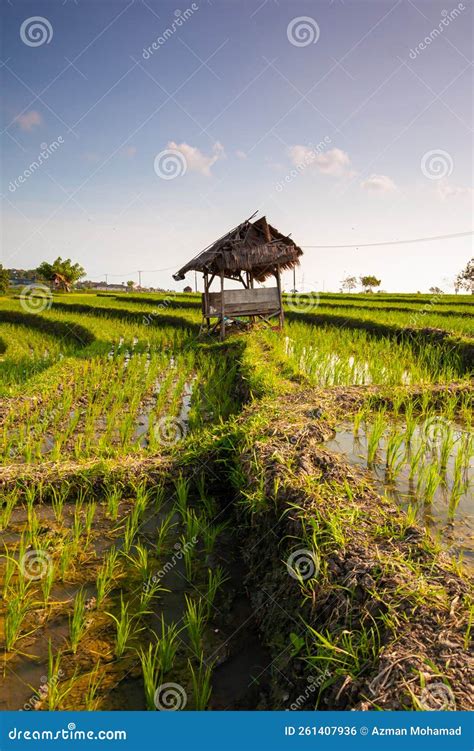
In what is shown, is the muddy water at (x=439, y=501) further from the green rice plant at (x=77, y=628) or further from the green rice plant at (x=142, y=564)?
the green rice plant at (x=77, y=628)

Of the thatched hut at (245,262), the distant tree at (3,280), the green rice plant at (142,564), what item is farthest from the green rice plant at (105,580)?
the distant tree at (3,280)

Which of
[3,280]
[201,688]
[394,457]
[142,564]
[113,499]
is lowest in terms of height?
[201,688]

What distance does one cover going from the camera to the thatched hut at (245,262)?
1088 centimetres

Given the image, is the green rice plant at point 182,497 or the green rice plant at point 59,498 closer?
the green rice plant at point 59,498

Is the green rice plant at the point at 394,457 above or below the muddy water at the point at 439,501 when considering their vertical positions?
above

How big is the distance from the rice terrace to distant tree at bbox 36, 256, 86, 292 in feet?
154

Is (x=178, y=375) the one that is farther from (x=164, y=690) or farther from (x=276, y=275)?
(x=164, y=690)

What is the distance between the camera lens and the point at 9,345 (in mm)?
10969

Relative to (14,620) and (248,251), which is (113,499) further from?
(248,251)

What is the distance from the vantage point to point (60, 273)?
49.3 meters

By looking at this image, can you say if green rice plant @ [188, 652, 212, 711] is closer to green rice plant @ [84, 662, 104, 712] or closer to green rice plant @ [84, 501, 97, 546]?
green rice plant @ [84, 662, 104, 712]

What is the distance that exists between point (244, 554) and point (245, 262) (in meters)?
9.06

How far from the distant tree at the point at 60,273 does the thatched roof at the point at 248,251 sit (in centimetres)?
4119

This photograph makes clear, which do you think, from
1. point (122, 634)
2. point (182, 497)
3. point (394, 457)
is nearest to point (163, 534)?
point (182, 497)
